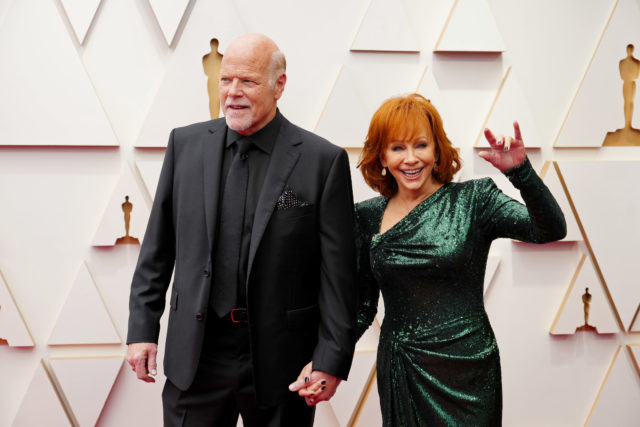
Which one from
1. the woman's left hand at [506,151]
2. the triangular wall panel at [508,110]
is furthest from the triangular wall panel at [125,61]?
the woman's left hand at [506,151]

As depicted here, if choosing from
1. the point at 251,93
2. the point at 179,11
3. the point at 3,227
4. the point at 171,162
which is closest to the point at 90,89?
the point at 179,11

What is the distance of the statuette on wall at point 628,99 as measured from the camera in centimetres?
293

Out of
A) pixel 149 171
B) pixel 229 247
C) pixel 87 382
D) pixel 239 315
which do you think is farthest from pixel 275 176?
pixel 87 382

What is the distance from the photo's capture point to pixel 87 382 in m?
2.79

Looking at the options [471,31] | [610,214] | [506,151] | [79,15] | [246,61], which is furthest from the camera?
[610,214]

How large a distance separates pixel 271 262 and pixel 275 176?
0.77ft

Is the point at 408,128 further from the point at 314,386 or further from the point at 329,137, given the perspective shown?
the point at 329,137

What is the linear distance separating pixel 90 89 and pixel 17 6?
46cm

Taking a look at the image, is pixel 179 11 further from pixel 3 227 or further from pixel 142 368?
pixel 142 368

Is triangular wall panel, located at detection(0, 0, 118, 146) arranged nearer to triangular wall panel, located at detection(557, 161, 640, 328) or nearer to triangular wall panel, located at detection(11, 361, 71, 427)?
triangular wall panel, located at detection(11, 361, 71, 427)

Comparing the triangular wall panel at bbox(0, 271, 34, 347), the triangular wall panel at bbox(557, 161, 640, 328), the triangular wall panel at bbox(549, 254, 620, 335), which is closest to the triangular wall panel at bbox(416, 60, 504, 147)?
the triangular wall panel at bbox(557, 161, 640, 328)

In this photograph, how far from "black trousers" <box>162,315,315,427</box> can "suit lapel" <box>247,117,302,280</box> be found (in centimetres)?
20

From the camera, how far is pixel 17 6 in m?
2.68

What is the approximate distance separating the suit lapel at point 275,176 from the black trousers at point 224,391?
0.20m
